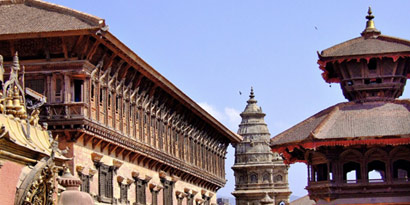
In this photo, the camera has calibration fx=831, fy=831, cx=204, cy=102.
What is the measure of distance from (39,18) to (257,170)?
81005 mm

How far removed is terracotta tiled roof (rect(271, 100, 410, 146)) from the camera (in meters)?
39.2

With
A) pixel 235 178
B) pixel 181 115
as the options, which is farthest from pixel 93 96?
pixel 235 178

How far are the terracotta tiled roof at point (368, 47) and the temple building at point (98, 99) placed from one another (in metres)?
10.0

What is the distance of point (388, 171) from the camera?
39.1m

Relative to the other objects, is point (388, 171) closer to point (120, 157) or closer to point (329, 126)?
point (329, 126)

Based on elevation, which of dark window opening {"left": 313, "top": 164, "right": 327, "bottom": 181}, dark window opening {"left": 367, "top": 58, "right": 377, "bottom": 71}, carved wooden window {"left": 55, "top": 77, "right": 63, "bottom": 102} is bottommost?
dark window opening {"left": 313, "top": 164, "right": 327, "bottom": 181}

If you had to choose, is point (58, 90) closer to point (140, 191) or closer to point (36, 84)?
point (36, 84)

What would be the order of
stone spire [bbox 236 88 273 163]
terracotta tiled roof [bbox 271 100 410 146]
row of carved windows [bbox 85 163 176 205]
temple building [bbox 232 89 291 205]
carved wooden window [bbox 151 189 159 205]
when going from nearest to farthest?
row of carved windows [bbox 85 163 176 205]
terracotta tiled roof [bbox 271 100 410 146]
carved wooden window [bbox 151 189 159 205]
temple building [bbox 232 89 291 205]
stone spire [bbox 236 88 273 163]

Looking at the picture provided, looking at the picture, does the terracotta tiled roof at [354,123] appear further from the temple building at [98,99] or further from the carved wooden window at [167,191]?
the carved wooden window at [167,191]

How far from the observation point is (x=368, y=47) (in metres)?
42.6

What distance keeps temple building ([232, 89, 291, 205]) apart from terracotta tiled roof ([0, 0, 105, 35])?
77739 millimetres

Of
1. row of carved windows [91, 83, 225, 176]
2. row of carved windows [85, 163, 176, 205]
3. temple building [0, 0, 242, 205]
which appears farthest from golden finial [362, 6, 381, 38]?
row of carved windows [85, 163, 176, 205]

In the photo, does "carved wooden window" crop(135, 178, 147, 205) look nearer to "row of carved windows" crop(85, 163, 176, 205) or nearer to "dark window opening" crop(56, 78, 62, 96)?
"row of carved windows" crop(85, 163, 176, 205)

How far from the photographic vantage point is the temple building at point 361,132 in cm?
3888
